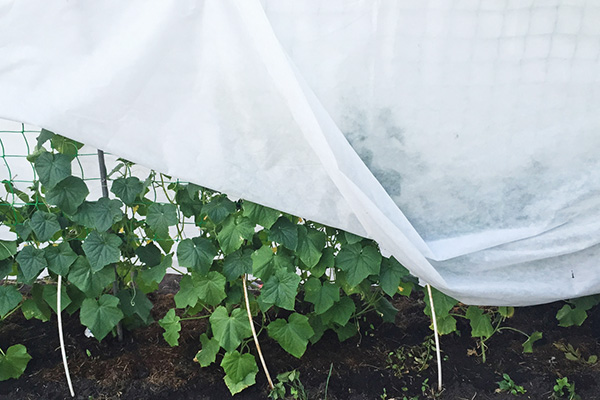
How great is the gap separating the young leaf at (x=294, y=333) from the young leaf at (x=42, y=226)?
0.76 m

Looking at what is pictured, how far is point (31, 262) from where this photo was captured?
2.16 meters

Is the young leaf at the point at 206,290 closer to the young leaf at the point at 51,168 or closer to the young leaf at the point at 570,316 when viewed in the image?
the young leaf at the point at 51,168

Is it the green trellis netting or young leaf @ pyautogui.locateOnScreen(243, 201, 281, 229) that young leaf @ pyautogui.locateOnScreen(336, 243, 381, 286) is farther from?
the green trellis netting

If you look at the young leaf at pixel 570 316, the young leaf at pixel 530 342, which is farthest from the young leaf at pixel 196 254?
the young leaf at pixel 570 316

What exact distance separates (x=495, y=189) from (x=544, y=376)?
0.80m

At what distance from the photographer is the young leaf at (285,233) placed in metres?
2.04

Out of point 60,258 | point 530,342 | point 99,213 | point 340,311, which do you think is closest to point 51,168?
point 99,213

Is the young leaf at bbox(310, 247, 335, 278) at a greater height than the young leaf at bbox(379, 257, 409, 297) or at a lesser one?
greater

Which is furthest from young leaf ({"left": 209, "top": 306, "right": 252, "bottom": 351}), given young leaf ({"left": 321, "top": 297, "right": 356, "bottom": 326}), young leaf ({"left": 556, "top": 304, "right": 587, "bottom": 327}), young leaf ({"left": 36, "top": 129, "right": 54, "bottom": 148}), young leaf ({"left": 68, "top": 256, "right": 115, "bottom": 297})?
young leaf ({"left": 556, "top": 304, "right": 587, "bottom": 327})

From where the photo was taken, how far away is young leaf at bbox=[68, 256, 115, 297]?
2160mm

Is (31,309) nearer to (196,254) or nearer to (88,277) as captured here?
(88,277)

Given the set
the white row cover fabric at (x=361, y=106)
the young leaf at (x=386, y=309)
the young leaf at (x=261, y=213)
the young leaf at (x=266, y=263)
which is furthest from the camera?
→ the young leaf at (x=386, y=309)

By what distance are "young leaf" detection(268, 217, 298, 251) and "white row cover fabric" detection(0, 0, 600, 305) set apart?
183mm

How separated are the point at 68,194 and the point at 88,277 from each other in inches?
11.7
